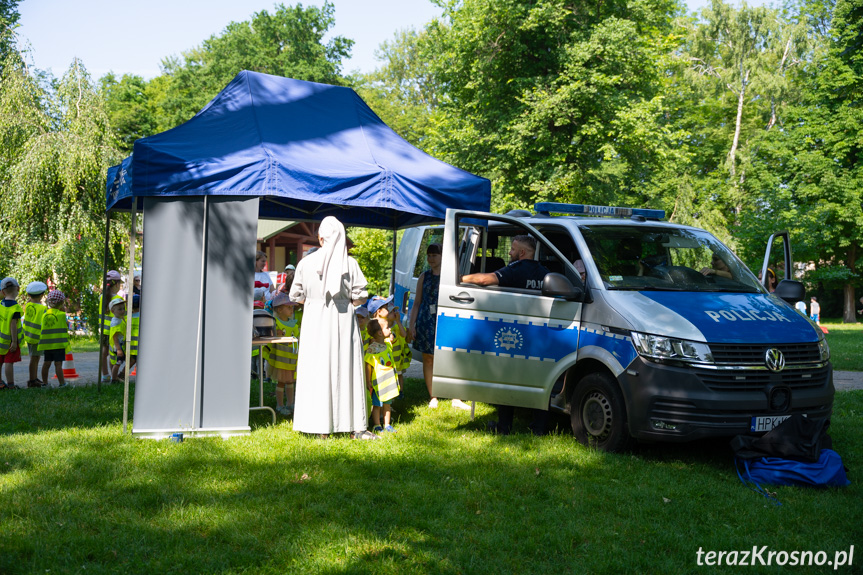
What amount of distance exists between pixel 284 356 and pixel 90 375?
524cm

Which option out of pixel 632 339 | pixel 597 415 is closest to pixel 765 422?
pixel 632 339

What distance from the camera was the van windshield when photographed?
21.4 ft

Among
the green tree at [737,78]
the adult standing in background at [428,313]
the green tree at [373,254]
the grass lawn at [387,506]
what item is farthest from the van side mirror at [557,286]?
the green tree at [737,78]

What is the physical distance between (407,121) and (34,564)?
146 feet

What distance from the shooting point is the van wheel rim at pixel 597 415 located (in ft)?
20.6

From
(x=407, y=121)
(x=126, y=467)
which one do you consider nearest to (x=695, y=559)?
(x=126, y=467)

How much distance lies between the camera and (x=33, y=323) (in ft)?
32.9

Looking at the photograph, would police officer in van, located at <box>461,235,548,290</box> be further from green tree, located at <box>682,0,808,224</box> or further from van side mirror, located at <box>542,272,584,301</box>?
green tree, located at <box>682,0,808,224</box>

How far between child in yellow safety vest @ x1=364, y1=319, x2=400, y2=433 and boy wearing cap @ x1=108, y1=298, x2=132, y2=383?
4432 mm

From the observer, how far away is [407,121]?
46.7 m

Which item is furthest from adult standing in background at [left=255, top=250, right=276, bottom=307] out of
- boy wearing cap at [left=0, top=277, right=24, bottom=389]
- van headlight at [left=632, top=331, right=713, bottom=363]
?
van headlight at [left=632, top=331, right=713, bottom=363]

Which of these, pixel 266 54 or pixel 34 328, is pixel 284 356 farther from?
pixel 266 54

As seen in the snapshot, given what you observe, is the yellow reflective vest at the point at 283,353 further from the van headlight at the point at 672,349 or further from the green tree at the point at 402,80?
the green tree at the point at 402,80

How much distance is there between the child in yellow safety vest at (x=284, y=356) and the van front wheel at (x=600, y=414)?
3.26m
